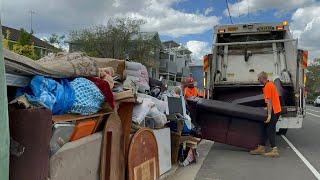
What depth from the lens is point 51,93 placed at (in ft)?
12.6

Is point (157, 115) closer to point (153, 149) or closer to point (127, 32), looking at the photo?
point (153, 149)

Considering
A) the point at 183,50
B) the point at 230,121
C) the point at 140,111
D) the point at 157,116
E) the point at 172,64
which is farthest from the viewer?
the point at 183,50

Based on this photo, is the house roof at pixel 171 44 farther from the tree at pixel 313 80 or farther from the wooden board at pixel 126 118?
the wooden board at pixel 126 118

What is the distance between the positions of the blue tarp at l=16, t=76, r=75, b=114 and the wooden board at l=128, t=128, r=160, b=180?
1351 millimetres

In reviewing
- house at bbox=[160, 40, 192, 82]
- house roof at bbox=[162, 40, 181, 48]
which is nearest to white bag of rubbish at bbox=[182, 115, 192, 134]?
house at bbox=[160, 40, 192, 82]

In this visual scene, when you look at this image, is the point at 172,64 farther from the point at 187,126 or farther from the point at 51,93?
the point at 51,93

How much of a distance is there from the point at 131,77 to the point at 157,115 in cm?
71

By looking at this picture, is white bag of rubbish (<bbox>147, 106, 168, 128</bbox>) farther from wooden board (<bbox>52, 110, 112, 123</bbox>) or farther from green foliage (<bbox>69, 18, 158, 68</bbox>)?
green foliage (<bbox>69, 18, 158, 68</bbox>)

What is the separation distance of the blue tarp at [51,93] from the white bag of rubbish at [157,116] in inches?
81.0

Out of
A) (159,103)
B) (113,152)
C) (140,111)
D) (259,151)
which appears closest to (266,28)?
(259,151)

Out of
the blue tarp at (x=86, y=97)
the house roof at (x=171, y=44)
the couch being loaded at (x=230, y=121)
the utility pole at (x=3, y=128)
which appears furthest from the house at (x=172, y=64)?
the utility pole at (x=3, y=128)

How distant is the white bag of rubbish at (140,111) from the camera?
18.0 feet

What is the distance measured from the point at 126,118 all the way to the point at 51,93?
152cm

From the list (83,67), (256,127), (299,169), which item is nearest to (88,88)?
(83,67)
